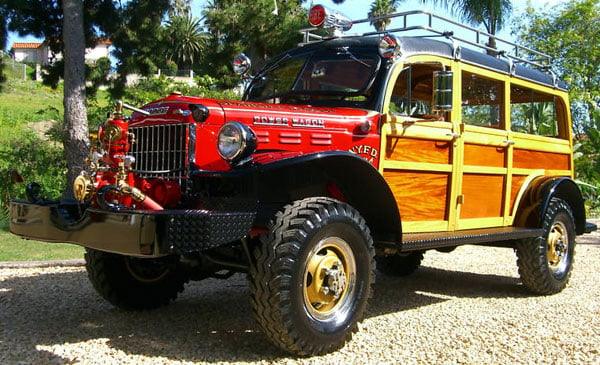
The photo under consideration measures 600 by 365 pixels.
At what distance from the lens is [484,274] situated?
7.89m

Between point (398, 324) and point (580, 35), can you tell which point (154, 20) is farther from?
point (580, 35)

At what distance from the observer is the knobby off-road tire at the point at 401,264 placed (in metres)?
7.33

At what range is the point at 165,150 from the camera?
4.19 metres

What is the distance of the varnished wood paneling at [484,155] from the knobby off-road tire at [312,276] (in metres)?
1.79

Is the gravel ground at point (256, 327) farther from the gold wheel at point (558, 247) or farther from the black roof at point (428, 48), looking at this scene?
the black roof at point (428, 48)

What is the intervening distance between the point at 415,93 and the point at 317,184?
144 centimetres

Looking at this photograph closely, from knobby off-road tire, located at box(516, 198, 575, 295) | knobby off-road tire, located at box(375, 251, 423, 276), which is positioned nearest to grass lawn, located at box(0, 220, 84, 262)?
knobby off-road tire, located at box(375, 251, 423, 276)

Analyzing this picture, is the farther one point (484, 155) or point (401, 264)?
point (401, 264)

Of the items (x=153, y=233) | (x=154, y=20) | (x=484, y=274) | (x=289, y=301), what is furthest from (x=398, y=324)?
(x=154, y=20)

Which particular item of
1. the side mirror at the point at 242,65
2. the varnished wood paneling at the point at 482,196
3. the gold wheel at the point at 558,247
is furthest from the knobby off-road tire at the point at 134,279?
the gold wheel at the point at 558,247

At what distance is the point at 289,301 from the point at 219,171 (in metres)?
0.89

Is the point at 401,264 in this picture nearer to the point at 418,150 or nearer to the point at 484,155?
the point at 484,155

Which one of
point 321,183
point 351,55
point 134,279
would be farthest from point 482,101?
point 134,279

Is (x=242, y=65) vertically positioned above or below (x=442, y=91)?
above
